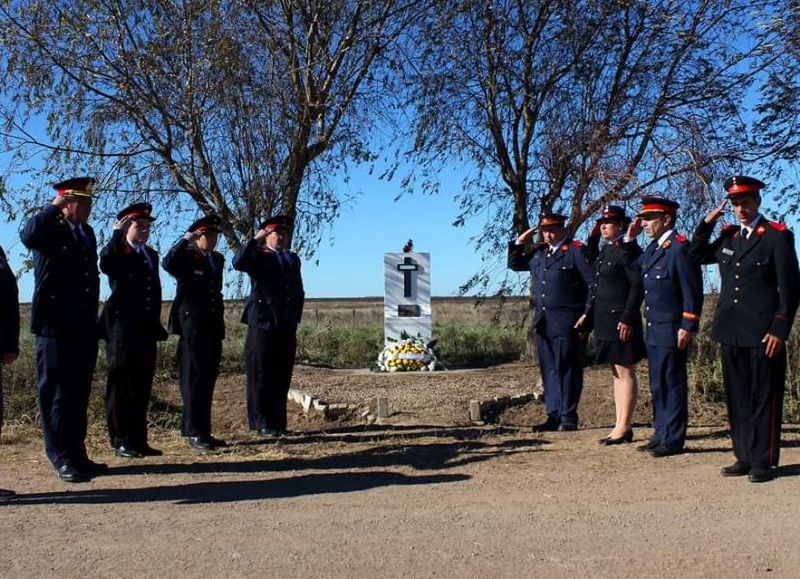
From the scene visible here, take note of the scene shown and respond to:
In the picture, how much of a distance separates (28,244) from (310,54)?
5.34 metres

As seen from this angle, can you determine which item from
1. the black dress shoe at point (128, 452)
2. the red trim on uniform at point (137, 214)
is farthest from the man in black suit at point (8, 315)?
the black dress shoe at point (128, 452)

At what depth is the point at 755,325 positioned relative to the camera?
6137 mm

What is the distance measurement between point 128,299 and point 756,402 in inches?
179

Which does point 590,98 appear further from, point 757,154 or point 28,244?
point 28,244

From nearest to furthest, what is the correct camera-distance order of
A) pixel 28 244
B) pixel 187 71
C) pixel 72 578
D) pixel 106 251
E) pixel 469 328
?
pixel 72 578, pixel 28 244, pixel 106 251, pixel 187 71, pixel 469 328

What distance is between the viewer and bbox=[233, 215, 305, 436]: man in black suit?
27.6 ft

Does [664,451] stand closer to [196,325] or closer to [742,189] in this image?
[742,189]

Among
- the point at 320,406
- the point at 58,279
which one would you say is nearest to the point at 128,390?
the point at 58,279

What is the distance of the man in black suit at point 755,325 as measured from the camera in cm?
606

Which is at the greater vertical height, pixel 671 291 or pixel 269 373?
pixel 671 291

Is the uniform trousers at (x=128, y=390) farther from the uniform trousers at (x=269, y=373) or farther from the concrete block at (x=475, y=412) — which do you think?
the concrete block at (x=475, y=412)

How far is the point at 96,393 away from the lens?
10.4 m

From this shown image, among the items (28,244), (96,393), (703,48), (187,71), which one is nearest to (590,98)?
(703,48)

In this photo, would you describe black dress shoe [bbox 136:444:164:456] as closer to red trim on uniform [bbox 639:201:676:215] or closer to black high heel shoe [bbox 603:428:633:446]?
black high heel shoe [bbox 603:428:633:446]
